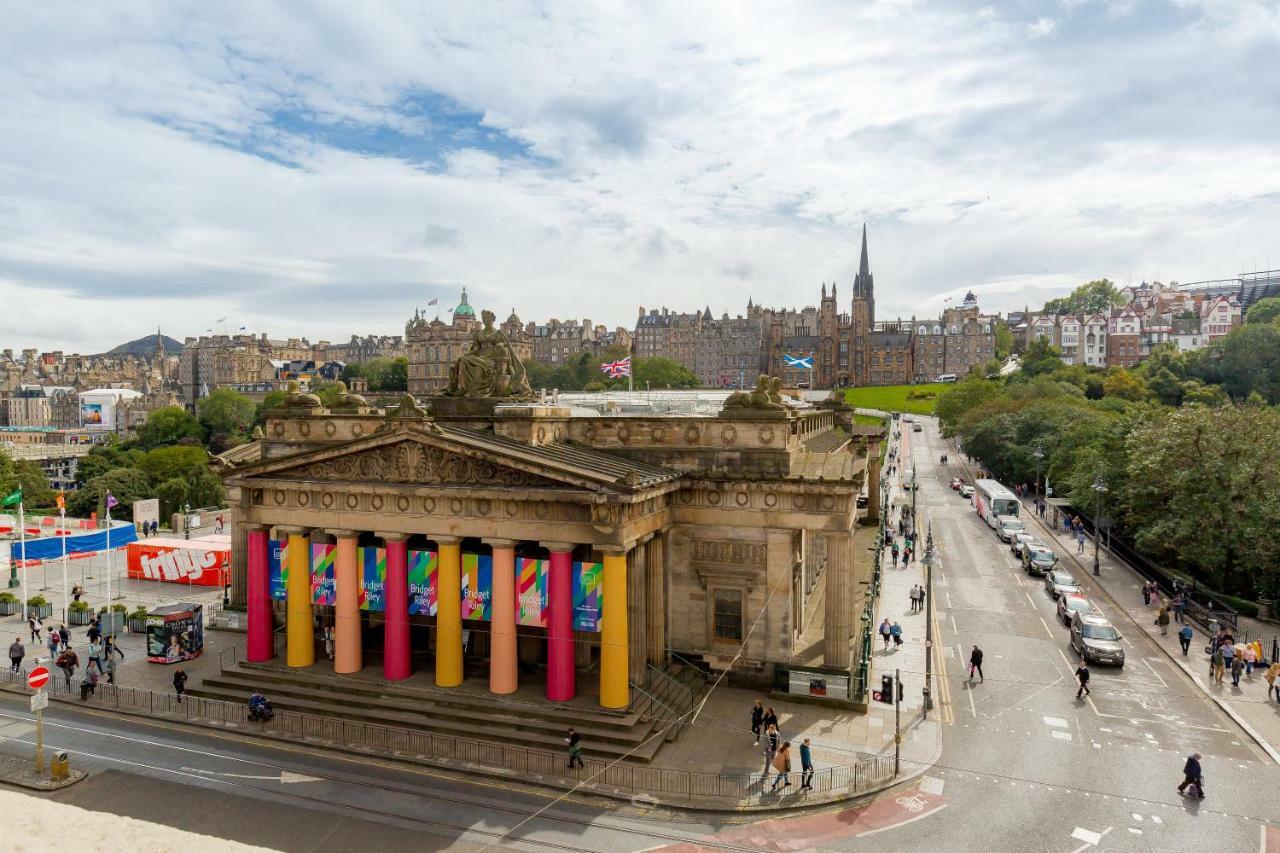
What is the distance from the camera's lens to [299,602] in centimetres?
2784

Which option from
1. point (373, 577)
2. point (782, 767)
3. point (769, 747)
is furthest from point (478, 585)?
point (782, 767)

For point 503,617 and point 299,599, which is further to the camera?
point 299,599

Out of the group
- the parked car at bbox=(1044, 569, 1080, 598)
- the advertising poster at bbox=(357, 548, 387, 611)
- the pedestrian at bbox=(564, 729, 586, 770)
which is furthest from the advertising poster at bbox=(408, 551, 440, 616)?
the parked car at bbox=(1044, 569, 1080, 598)

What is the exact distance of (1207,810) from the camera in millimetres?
20016

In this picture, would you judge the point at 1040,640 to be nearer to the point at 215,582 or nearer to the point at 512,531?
the point at 512,531

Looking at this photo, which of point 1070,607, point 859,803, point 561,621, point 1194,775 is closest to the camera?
point 1194,775

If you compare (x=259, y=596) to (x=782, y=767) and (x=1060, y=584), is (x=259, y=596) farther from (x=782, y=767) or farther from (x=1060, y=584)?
(x=1060, y=584)

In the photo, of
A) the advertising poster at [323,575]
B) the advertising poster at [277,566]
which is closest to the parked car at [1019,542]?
the advertising poster at [323,575]

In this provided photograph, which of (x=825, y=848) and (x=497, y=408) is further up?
(x=497, y=408)

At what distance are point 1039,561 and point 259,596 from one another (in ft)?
135

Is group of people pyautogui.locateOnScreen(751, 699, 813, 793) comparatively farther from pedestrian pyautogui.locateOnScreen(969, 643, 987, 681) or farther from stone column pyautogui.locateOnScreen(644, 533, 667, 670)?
pedestrian pyautogui.locateOnScreen(969, 643, 987, 681)

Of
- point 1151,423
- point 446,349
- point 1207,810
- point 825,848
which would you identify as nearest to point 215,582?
point 825,848

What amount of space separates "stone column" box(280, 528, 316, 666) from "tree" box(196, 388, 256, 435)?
14154cm

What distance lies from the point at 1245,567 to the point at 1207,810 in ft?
84.6
